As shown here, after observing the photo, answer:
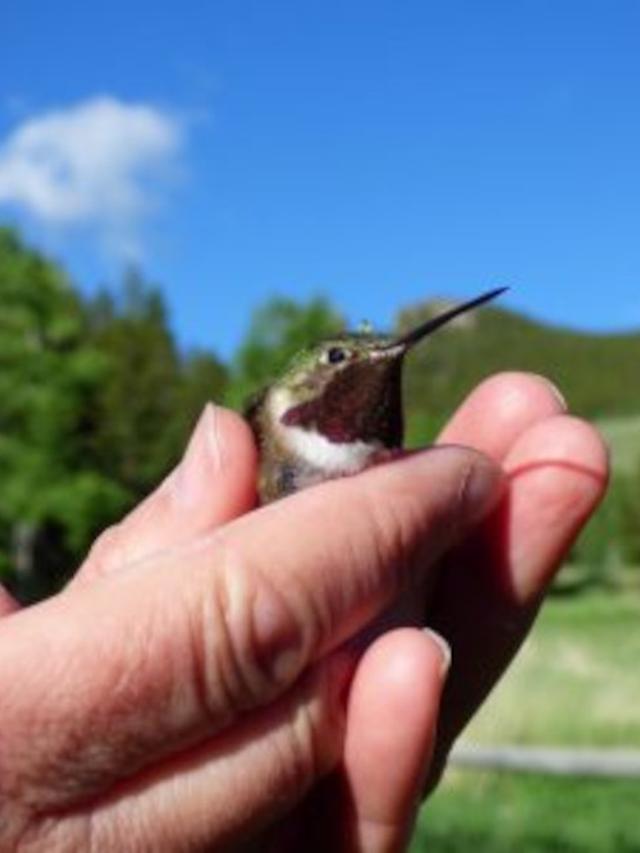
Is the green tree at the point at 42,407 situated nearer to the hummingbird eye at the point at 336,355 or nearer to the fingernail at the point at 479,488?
the hummingbird eye at the point at 336,355

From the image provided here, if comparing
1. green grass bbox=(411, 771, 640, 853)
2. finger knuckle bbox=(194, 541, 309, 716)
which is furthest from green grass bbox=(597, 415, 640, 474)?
finger knuckle bbox=(194, 541, 309, 716)

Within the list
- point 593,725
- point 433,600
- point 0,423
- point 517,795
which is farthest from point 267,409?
point 0,423

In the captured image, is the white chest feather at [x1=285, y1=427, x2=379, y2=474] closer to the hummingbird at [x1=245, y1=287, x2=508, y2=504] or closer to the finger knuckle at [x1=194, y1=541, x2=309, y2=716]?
the hummingbird at [x1=245, y1=287, x2=508, y2=504]

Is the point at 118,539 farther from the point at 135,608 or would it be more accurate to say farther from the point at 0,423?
the point at 0,423

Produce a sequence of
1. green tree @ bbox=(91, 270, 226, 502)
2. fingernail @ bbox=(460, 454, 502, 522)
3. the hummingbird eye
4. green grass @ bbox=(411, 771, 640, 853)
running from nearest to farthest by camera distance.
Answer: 1. fingernail @ bbox=(460, 454, 502, 522)
2. the hummingbird eye
3. green grass @ bbox=(411, 771, 640, 853)
4. green tree @ bbox=(91, 270, 226, 502)

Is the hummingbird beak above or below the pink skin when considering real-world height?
above

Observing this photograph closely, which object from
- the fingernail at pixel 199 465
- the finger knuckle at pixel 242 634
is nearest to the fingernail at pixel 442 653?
the finger knuckle at pixel 242 634

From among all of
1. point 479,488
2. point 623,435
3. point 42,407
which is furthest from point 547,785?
point 623,435
